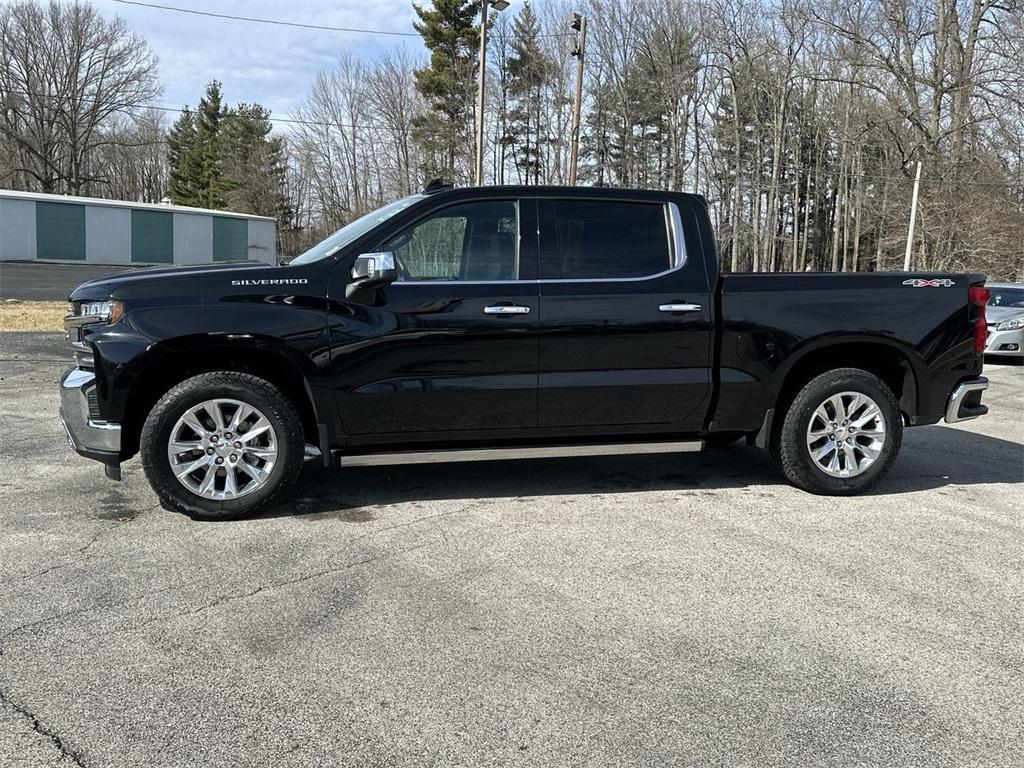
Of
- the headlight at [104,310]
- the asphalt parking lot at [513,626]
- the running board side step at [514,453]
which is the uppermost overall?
the headlight at [104,310]

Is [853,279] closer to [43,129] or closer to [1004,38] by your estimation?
[1004,38]

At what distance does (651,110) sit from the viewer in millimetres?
44469

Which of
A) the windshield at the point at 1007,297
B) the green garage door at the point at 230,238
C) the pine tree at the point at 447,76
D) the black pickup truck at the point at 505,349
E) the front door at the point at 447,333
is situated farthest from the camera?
the pine tree at the point at 447,76

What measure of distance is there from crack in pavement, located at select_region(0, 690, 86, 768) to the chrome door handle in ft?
9.86

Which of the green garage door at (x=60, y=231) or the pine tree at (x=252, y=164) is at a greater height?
the pine tree at (x=252, y=164)

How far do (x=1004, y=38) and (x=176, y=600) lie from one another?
138 feet

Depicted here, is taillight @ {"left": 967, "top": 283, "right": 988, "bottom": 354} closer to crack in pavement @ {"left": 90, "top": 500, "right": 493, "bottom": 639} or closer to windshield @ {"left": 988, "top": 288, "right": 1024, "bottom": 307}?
crack in pavement @ {"left": 90, "top": 500, "right": 493, "bottom": 639}

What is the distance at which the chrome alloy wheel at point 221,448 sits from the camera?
463 centimetres

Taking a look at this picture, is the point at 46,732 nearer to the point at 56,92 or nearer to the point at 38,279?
the point at 38,279

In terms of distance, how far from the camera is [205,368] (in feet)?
15.8

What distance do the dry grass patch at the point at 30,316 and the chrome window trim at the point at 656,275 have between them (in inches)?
508

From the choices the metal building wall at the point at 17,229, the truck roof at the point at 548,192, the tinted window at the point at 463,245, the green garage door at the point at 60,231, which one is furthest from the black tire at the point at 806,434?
the green garage door at the point at 60,231

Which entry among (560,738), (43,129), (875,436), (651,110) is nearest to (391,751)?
(560,738)

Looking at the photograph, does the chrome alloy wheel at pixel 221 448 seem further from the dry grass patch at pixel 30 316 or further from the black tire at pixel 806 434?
the dry grass patch at pixel 30 316
